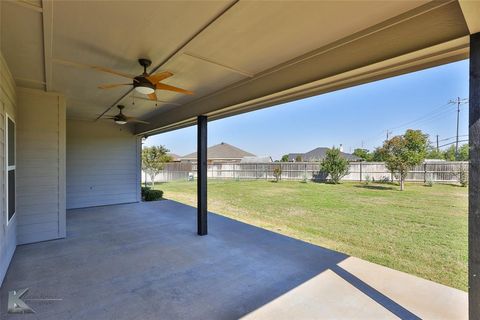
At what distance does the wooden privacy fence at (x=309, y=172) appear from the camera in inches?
388

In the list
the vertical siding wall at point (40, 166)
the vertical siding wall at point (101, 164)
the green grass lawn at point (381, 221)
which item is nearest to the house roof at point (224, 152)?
the green grass lawn at point (381, 221)

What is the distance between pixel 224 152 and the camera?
2773cm

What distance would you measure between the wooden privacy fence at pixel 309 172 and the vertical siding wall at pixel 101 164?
571 centimetres

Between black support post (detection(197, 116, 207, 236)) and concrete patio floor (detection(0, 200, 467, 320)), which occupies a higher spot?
black support post (detection(197, 116, 207, 236))

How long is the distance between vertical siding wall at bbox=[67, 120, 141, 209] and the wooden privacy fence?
5.71 meters

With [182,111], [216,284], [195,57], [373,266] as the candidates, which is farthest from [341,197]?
[195,57]

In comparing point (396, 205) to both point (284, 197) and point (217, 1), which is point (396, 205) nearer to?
point (284, 197)

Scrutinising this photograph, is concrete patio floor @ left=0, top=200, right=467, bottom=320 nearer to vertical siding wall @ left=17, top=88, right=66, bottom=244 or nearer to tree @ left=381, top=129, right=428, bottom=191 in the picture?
vertical siding wall @ left=17, top=88, right=66, bottom=244

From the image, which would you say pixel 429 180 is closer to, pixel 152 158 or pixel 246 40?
pixel 246 40

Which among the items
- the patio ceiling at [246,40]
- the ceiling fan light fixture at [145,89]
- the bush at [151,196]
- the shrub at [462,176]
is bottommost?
the bush at [151,196]

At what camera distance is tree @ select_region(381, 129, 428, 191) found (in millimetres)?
9453

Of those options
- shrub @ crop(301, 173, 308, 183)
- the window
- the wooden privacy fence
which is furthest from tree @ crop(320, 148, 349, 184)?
the window

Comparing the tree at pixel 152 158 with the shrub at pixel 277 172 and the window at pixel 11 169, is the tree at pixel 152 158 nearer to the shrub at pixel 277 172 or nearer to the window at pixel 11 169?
the shrub at pixel 277 172

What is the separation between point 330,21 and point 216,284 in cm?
282
